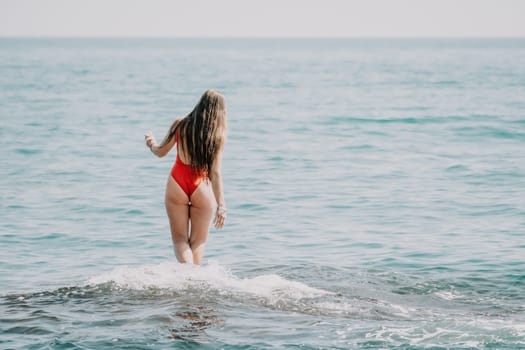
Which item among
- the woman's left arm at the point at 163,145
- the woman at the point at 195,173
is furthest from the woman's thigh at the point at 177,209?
the woman's left arm at the point at 163,145

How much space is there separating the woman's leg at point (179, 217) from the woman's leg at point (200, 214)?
0.06 meters

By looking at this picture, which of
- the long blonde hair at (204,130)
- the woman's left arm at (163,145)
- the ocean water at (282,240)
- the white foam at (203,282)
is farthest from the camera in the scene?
the white foam at (203,282)

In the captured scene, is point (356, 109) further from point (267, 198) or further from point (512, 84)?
point (267, 198)

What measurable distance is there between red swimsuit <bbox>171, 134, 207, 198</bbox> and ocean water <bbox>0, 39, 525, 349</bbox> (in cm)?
83

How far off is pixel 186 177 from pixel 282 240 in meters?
3.84

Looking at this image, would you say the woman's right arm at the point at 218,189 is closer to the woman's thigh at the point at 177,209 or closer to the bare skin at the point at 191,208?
the bare skin at the point at 191,208

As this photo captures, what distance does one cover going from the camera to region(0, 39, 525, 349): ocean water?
6816 mm

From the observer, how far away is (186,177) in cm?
774

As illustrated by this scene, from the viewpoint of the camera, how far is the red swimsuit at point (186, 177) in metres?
7.73

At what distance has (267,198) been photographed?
1473 centimetres

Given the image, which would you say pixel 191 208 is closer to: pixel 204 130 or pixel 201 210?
pixel 201 210

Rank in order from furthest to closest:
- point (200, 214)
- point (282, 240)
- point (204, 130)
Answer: point (282, 240) < point (200, 214) < point (204, 130)

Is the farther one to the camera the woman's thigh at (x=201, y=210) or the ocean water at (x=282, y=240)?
the woman's thigh at (x=201, y=210)

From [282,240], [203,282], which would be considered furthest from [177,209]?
[282,240]
